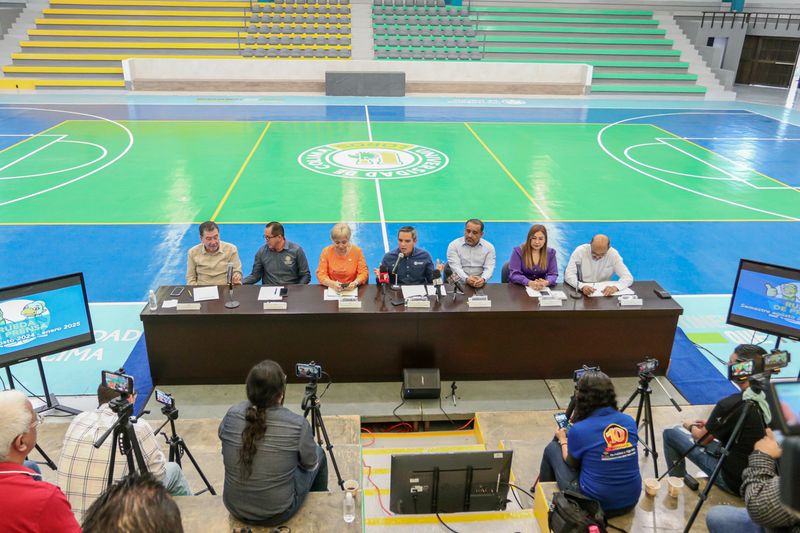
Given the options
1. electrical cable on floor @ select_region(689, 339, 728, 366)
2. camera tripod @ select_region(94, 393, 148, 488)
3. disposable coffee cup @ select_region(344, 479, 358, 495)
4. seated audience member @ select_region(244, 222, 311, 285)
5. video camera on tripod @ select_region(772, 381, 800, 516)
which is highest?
video camera on tripod @ select_region(772, 381, 800, 516)

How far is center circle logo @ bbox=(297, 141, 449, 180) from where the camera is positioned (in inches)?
566

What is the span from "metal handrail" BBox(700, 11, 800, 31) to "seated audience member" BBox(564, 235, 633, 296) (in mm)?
29505

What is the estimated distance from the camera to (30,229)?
10922 mm

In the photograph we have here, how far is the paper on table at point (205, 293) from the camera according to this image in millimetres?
6648

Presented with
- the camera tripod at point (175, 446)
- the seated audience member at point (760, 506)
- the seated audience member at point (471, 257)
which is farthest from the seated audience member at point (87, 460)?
the seated audience member at point (471, 257)

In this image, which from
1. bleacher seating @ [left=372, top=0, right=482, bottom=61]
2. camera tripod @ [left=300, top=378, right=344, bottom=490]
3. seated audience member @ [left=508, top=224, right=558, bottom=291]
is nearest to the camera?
camera tripod @ [left=300, top=378, right=344, bottom=490]

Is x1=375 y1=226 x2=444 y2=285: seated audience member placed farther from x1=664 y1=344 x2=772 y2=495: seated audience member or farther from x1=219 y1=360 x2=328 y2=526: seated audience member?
x1=219 y1=360 x2=328 y2=526: seated audience member

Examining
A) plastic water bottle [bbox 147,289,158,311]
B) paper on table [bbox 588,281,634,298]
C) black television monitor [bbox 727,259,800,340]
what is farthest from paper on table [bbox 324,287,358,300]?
black television monitor [bbox 727,259,800,340]

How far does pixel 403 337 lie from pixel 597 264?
9.17ft

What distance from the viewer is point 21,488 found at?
2.89 m

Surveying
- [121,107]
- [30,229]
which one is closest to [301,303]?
[30,229]

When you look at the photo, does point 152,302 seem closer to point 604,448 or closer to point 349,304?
point 349,304

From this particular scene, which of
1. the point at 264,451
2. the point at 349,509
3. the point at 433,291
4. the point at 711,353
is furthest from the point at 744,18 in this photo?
the point at 264,451

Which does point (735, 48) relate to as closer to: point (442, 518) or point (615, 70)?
point (615, 70)
